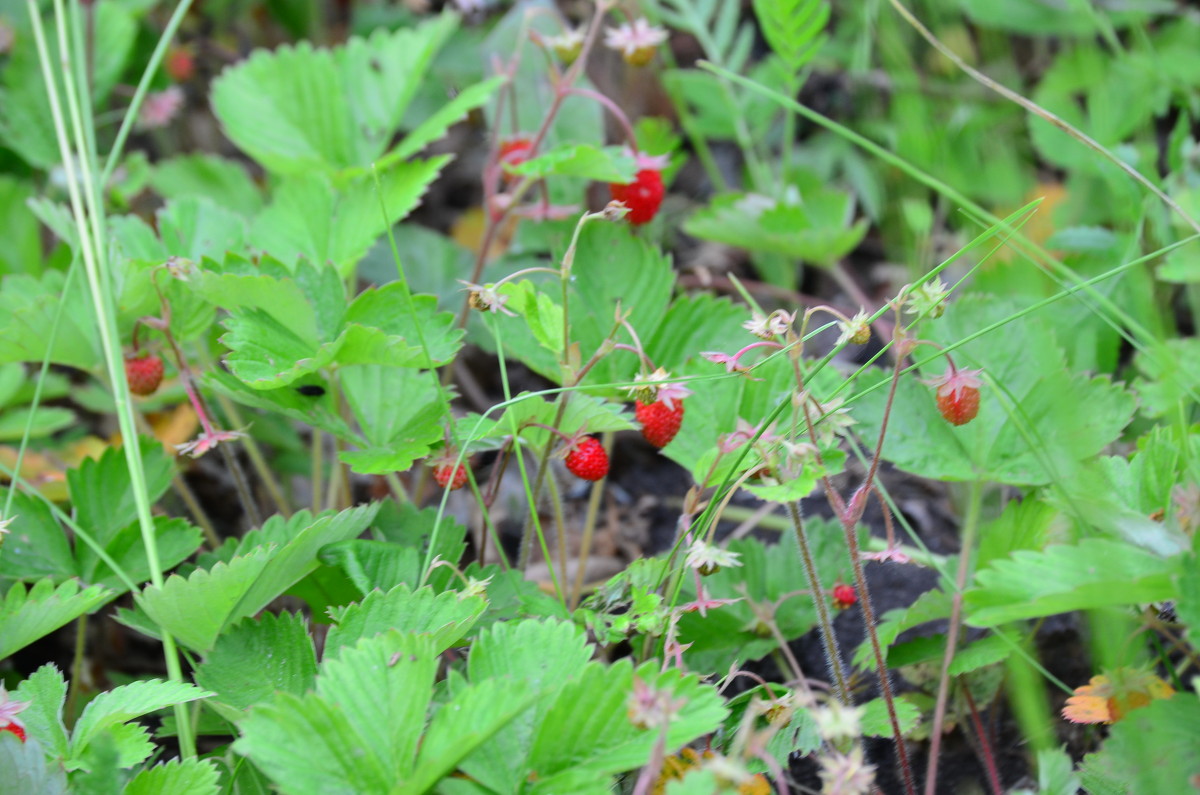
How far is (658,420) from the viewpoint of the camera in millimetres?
1092

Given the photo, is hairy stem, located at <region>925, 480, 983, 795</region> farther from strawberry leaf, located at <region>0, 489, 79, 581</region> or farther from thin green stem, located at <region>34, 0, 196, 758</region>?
strawberry leaf, located at <region>0, 489, 79, 581</region>

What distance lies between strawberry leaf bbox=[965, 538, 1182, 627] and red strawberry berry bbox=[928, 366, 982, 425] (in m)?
0.21

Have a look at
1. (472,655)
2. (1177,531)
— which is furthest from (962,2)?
(472,655)

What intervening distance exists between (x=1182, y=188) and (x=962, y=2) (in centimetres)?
96

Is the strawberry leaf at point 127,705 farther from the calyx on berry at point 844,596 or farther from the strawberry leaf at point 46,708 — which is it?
the calyx on berry at point 844,596

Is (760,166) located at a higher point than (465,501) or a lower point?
higher

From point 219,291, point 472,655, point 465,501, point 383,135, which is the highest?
point 383,135

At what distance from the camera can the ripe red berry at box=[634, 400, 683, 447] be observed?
3.57ft

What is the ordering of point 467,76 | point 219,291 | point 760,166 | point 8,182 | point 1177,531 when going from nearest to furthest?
point 1177,531, point 219,291, point 8,182, point 760,166, point 467,76

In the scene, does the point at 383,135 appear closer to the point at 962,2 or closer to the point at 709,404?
the point at 709,404

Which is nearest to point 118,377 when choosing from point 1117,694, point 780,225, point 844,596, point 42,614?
point 42,614

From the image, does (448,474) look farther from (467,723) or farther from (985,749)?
(985,749)

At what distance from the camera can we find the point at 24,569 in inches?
47.0

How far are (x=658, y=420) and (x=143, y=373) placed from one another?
72cm
